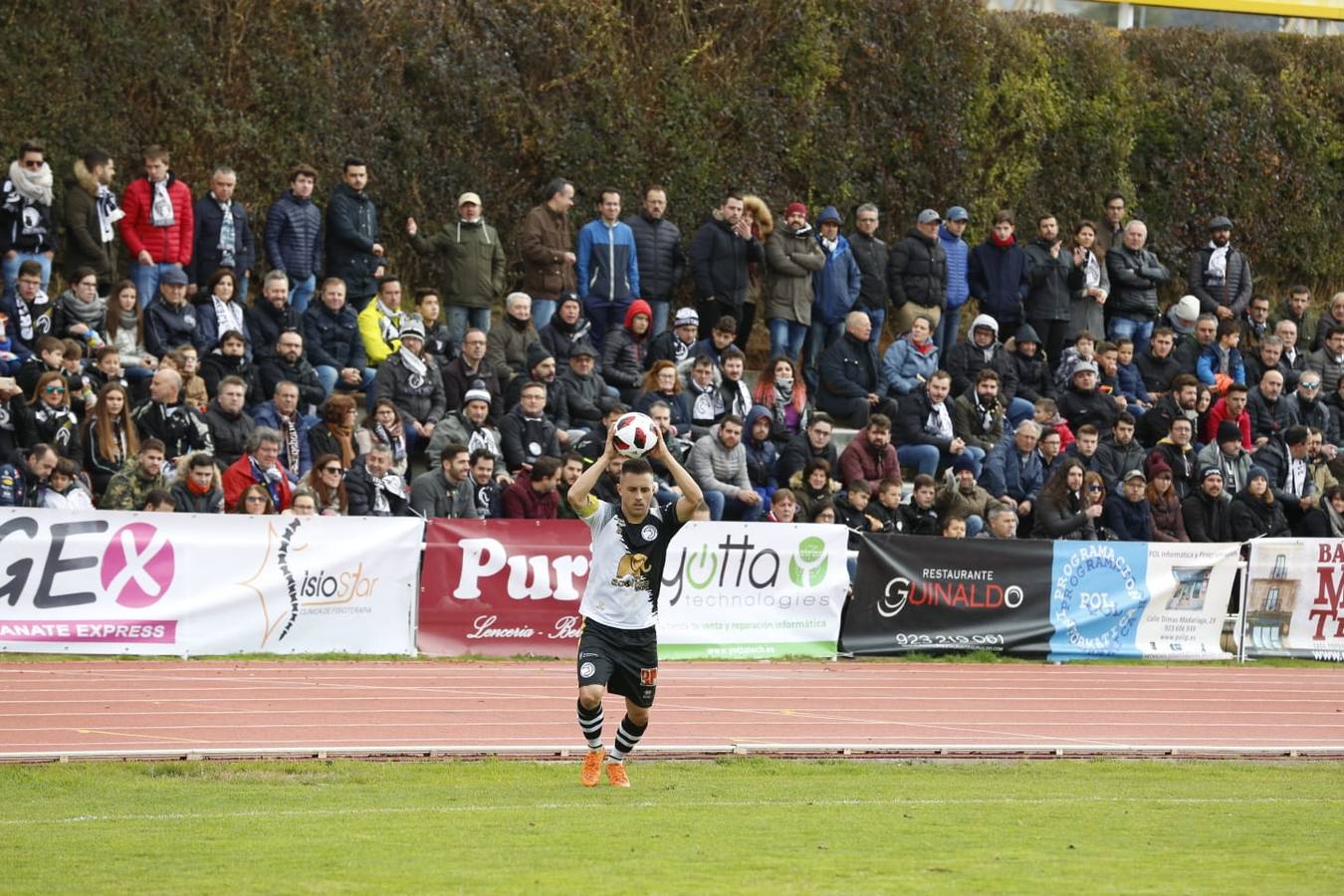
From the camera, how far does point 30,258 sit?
1881 cm

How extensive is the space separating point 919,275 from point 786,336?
207 cm

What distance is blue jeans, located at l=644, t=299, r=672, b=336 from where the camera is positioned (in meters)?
22.8

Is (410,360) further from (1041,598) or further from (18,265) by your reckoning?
(1041,598)

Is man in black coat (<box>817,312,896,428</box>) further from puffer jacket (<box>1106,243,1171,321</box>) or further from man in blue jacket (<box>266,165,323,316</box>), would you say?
man in blue jacket (<box>266,165,323,316</box>)

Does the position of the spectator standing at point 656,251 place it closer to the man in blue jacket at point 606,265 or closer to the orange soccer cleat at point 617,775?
the man in blue jacket at point 606,265

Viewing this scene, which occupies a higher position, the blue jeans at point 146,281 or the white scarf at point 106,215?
the white scarf at point 106,215

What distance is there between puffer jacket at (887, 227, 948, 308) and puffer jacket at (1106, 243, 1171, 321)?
2.76 m

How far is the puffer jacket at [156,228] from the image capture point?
19.5 m

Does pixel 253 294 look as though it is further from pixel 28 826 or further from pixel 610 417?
pixel 28 826

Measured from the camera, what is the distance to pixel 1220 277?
1044 inches

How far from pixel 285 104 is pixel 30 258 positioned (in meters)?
6.24

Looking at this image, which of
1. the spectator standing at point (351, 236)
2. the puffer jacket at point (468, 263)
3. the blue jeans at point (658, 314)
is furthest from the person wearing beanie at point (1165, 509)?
the spectator standing at point (351, 236)

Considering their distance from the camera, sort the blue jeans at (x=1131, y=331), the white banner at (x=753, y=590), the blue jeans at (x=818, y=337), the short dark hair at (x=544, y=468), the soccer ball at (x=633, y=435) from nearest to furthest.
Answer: the soccer ball at (x=633, y=435)
the white banner at (x=753, y=590)
the short dark hair at (x=544, y=468)
the blue jeans at (x=818, y=337)
the blue jeans at (x=1131, y=331)

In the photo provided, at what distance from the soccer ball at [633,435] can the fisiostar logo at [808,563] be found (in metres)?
8.22
